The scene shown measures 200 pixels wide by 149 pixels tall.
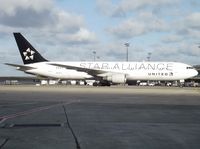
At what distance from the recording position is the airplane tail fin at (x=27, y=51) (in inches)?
2429

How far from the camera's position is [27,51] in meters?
61.6

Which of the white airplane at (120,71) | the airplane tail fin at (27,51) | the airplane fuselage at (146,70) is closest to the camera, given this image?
the white airplane at (120,71)

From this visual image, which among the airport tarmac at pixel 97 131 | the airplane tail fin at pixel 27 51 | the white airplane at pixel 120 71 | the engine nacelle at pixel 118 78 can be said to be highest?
the airplane tail fin at pixel 27 51

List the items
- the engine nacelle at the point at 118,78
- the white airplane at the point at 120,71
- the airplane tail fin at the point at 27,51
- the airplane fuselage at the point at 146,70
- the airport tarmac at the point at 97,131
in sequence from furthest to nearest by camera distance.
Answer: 1. the airplane tail fin at the point at 27,51
2. the airplane fuselage at the point at 146,70
3. the white airplane at the point at 120,71
4. the engine nacelle at the point at 118,78
5. the airport tarmac at the point at 97,131

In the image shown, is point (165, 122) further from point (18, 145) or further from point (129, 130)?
point (18, 145)

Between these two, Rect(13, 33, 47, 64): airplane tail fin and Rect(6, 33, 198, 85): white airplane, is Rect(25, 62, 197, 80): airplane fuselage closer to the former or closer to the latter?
Rect(6, 33, 198, 85): white airplane

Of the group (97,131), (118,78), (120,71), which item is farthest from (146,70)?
(97,131)

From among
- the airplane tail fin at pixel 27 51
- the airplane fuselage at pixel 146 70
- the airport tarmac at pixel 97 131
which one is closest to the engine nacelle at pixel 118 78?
the airplane fuselage at pixel 146 70

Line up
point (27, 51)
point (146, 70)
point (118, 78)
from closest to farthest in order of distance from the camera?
point (118, 78)
point (146, 70)
point (27, 51)

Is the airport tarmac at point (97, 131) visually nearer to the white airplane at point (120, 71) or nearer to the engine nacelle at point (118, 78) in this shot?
the engine nacelle at point (118, 78)

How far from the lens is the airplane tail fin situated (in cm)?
6169

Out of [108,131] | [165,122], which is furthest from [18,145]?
[165,122]

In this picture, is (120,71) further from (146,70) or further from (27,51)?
(27,51)

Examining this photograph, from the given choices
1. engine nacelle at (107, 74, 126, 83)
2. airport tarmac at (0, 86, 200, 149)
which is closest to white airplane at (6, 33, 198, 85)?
engine nacelle at (107, 74, 126, 83)
